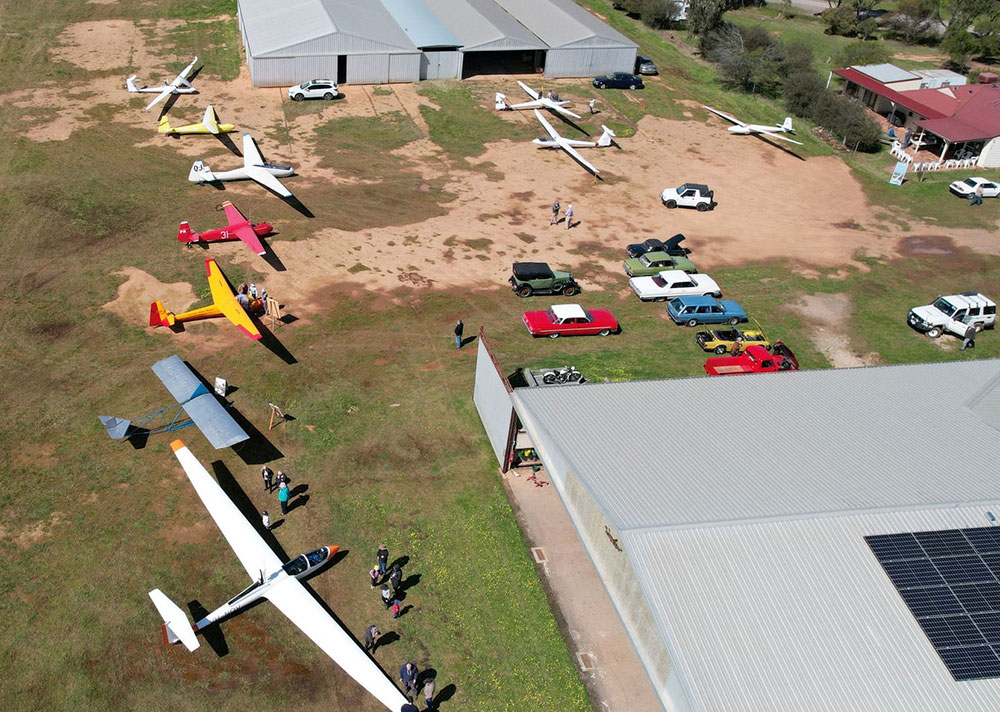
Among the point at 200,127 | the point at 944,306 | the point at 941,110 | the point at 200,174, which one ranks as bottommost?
the point at 944,306

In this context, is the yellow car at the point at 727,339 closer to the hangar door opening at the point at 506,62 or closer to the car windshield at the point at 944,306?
the car windshield at the point at 944,306

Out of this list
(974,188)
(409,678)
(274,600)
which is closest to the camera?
(409,678)

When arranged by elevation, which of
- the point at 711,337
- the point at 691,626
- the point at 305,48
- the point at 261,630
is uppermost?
the point at 305,48

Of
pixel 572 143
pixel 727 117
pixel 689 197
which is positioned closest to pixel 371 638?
pixel 689 197

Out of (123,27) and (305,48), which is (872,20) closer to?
(305,48)

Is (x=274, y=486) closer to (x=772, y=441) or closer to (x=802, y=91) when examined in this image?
(x=772, y=441)

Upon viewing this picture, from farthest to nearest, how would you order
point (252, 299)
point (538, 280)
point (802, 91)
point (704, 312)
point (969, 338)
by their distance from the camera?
point (802, 91) < point (538, 280) < point (969, 338) < point (704, 312) < point (252, 299)

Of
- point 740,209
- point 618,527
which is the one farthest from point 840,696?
point 740,209
